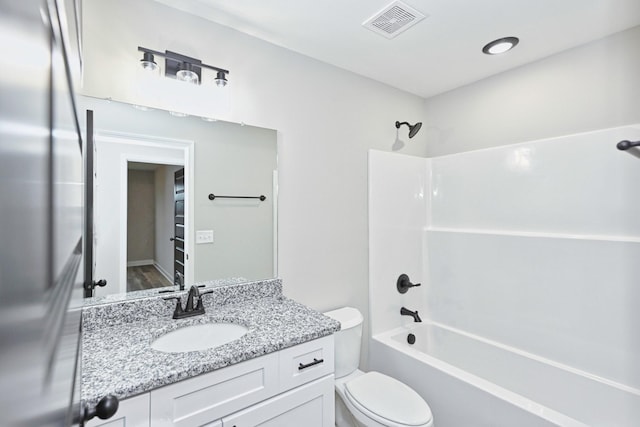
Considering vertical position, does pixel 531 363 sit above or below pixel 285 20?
below

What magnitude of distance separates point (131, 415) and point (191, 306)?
58 centimetres

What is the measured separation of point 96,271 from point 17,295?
1.55m

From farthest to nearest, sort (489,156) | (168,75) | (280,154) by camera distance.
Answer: (489,156), (280,154), (168,75)

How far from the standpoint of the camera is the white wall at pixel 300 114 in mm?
1440

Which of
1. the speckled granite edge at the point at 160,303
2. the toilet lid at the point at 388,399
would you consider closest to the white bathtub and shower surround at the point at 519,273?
the toilet lid at the point at 388,399

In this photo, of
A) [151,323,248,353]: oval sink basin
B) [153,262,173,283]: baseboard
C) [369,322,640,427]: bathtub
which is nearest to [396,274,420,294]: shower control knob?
[369,322,640,427]: bathtub

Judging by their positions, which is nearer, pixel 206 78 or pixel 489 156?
pixel 206 78

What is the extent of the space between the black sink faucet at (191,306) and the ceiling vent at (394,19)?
169 centimetres

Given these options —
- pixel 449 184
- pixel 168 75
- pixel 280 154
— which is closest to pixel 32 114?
pixel 168 75

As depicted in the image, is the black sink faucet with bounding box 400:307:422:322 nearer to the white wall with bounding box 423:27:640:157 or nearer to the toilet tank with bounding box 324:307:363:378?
the toilet tank with bounding box 324:307:363:378

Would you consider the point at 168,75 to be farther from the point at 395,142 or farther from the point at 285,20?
the point at 395,142

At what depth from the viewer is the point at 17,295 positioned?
0.46 feet

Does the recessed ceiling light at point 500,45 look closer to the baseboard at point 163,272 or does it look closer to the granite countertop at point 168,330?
the granite countertop at point 168,330

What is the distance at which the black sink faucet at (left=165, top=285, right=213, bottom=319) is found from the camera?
1.48m
